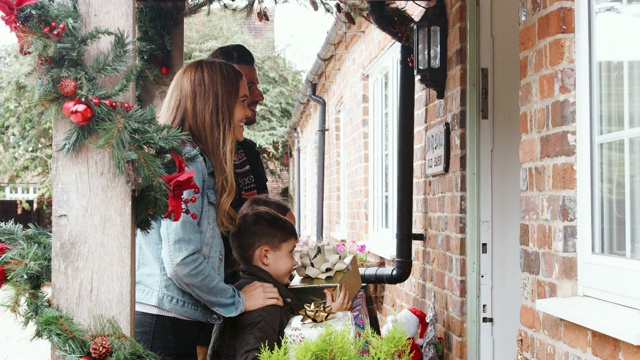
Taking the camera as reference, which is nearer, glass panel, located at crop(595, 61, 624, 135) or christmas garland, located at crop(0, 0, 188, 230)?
christmas garland, located at crop(0, 0, 188, 230)

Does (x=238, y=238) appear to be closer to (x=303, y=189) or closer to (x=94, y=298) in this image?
(x=94, y=298)

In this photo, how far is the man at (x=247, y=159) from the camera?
3.23 metres

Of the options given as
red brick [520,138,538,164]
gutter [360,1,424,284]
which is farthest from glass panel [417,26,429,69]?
red brick [520,138,538,164]

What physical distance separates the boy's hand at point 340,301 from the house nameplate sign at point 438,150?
1264 millimetres

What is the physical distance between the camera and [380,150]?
6270mm

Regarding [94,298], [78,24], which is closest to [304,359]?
[94,298]

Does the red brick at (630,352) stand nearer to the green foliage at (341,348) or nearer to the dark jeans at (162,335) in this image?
the green foliage at (341,348)

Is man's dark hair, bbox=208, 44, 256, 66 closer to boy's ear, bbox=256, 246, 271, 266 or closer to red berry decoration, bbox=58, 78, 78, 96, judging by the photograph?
boy's ear, bbox=256, 246, 271, 266

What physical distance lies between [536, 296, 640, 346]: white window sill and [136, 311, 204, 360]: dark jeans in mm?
1262

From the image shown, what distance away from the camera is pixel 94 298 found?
1.99 m

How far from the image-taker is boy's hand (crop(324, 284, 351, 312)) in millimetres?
2774

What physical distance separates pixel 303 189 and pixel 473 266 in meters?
13.2

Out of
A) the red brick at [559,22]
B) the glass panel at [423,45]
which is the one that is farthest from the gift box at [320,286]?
the glass panel at [423,45]

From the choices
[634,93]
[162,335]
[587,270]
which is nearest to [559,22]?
[634,93]
